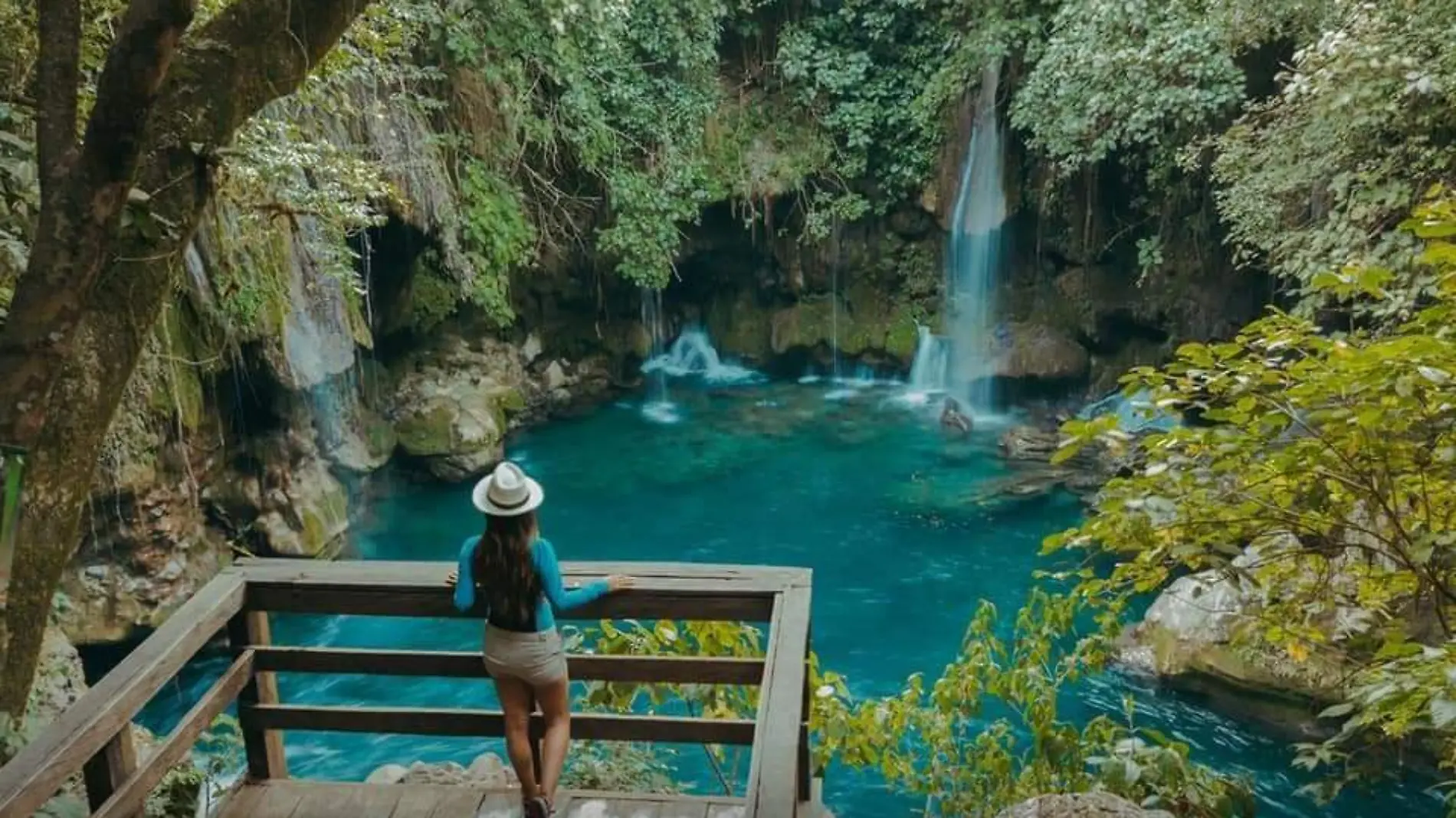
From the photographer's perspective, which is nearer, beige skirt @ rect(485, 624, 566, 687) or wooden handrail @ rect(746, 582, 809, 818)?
wooden handrail @ rect(746, 582, 809, 818)

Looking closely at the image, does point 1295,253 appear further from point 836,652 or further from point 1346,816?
point 836,652

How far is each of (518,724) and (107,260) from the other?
5.36 feet

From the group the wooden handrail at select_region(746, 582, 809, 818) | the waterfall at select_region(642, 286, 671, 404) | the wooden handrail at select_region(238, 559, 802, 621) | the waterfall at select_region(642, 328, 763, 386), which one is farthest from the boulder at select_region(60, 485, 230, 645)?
the waterfall at select_region(642, 328, 763, 386)

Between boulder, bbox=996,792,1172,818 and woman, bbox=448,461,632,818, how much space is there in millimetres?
1579

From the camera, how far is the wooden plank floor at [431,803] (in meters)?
2.86

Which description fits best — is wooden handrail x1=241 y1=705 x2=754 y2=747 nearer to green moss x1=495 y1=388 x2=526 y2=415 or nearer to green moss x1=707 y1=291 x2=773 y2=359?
green moss x1=495 y1=388 x2=526 y2=415

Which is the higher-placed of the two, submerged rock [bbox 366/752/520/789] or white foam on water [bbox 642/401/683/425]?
submerged rock [bbox 366/752/520/789]

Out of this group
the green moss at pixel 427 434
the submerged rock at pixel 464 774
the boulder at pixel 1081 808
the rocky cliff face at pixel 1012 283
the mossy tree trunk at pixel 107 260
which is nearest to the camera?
the mossy tree trunk at pixel 107 260

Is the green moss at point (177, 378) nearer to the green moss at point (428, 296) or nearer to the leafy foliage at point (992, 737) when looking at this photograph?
the green moss at point (428, 296)

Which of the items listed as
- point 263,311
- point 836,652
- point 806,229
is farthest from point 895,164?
point 263,311

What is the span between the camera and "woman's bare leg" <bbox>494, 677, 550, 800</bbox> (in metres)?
2.91

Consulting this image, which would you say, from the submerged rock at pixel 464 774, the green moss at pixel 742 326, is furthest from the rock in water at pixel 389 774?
the green moss at pixel 742 326

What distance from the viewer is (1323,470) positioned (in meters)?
3.08

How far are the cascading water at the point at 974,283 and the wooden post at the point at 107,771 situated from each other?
1240 cm
